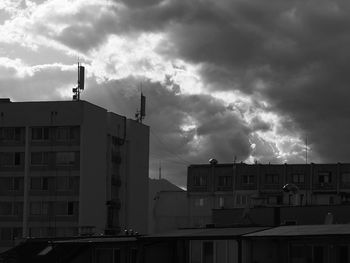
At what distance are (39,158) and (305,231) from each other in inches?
2495

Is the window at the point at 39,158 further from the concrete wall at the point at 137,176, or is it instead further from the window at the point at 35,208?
the concrete wall at the point at 137,176

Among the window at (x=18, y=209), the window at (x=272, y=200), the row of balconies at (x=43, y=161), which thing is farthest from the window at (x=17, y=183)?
the window at (x=272, y=200)

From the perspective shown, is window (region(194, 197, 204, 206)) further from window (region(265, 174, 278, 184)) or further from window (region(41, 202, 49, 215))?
window (region(41, 202, 49, 215))

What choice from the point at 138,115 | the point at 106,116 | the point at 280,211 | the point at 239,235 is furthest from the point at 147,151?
the point at 239,235

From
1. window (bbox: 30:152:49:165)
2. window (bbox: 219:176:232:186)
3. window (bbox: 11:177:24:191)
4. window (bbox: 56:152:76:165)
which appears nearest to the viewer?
window (bbox: 56:152:76:165)

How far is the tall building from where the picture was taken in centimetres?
10431

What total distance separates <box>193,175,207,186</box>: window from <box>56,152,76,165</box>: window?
38465mm

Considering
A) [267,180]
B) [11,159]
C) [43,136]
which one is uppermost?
Result: [43,136]

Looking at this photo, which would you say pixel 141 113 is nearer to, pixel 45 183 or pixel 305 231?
pixel 45 183

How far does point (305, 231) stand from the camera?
155 ft

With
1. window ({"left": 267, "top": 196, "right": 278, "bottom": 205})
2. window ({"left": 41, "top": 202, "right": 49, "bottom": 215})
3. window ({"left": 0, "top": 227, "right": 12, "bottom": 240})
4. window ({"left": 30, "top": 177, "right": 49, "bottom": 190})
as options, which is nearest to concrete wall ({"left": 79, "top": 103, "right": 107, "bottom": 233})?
window ({"left": 41, "top": 202, "right": 49, "bottom": 215})

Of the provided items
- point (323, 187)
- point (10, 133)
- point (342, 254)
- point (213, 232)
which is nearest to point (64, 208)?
point (10, 133)

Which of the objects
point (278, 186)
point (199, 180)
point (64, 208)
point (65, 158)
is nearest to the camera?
point (64, 208)

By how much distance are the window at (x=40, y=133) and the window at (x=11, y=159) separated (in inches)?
117
